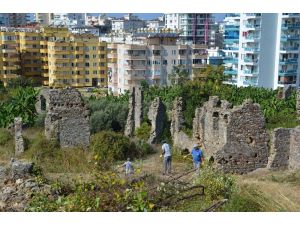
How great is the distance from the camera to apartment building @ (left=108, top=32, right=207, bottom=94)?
56094 mm

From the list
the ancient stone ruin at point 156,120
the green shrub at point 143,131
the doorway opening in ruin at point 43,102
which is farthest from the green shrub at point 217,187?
the doorway opening in ruin at point 43,102

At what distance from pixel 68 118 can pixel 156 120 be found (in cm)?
665

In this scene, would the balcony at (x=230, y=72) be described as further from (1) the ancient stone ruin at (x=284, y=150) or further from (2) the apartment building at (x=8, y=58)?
(1) the ancient stone ruin at (x=284, y=150)

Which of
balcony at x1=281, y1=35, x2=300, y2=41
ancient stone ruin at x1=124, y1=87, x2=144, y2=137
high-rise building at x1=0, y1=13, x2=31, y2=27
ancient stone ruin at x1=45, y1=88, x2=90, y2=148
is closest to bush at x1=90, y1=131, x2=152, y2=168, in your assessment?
ancient stone ruin at x1=45, y1=88, x2=90, y2=148

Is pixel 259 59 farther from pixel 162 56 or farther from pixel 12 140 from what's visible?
pixel 12 140

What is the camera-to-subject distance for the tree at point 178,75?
186 ft

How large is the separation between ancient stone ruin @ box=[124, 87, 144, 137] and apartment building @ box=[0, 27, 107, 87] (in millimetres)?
33351

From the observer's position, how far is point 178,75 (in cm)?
5781

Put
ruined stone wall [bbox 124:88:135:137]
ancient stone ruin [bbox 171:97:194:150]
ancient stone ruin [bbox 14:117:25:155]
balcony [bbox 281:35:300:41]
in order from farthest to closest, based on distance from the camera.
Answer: balcony [bbox 281:35:300:41]
ruined stone wall [bbox 124:88:135:137]
ancient stone ruin [bbox 171:97:194:150]
ancient stone ruin [bbox 14:117:25:155]

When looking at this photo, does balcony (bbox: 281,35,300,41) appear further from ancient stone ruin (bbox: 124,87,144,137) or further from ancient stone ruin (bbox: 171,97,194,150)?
ancient stone ruin (bbox: 171,97,194,150)

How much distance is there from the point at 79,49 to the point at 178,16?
4664cm

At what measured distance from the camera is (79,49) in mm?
62281

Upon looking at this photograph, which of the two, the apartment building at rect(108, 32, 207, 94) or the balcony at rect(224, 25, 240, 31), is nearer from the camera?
the apartment building at rect(108, 32, 207, 94)

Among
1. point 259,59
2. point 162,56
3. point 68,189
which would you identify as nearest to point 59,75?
point 162,56
